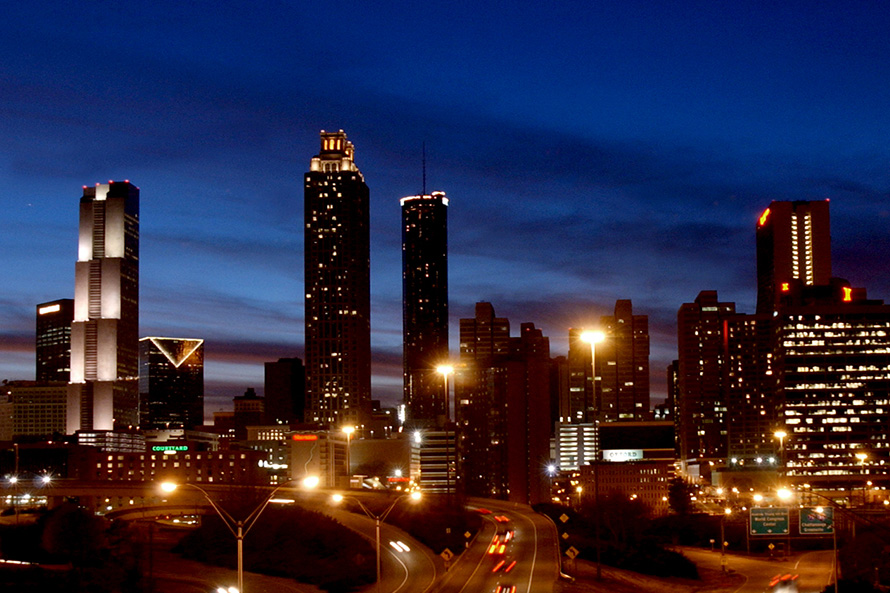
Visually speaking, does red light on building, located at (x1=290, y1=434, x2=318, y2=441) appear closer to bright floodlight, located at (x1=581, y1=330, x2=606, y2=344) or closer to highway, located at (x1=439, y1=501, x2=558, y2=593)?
highway, located at (x1=439, y1=501, x2=558, y2=593)

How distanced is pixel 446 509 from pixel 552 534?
1030 cm

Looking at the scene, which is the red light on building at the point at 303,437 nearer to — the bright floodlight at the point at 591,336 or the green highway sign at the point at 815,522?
the bright floodlight at the point at 591,336

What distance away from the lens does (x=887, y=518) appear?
9700 cm

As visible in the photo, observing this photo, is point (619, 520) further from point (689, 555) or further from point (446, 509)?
point (446, 509)

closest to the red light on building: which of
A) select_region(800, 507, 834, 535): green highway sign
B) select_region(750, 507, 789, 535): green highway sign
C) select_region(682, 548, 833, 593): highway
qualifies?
select_region(682, 548, 833, 593): highway

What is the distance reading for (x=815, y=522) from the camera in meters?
67.4

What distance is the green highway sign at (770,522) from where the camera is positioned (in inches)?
2766

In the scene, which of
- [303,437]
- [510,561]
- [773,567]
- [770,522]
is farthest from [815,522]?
[303,437]

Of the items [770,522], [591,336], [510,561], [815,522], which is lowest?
[510,561]

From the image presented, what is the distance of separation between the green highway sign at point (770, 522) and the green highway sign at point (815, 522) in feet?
7.85

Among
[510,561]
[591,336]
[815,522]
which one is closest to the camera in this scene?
[510,561]

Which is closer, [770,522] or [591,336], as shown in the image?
[591,336]

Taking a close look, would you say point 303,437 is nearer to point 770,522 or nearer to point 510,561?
point 510,561

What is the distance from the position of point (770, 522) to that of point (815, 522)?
3553mm
